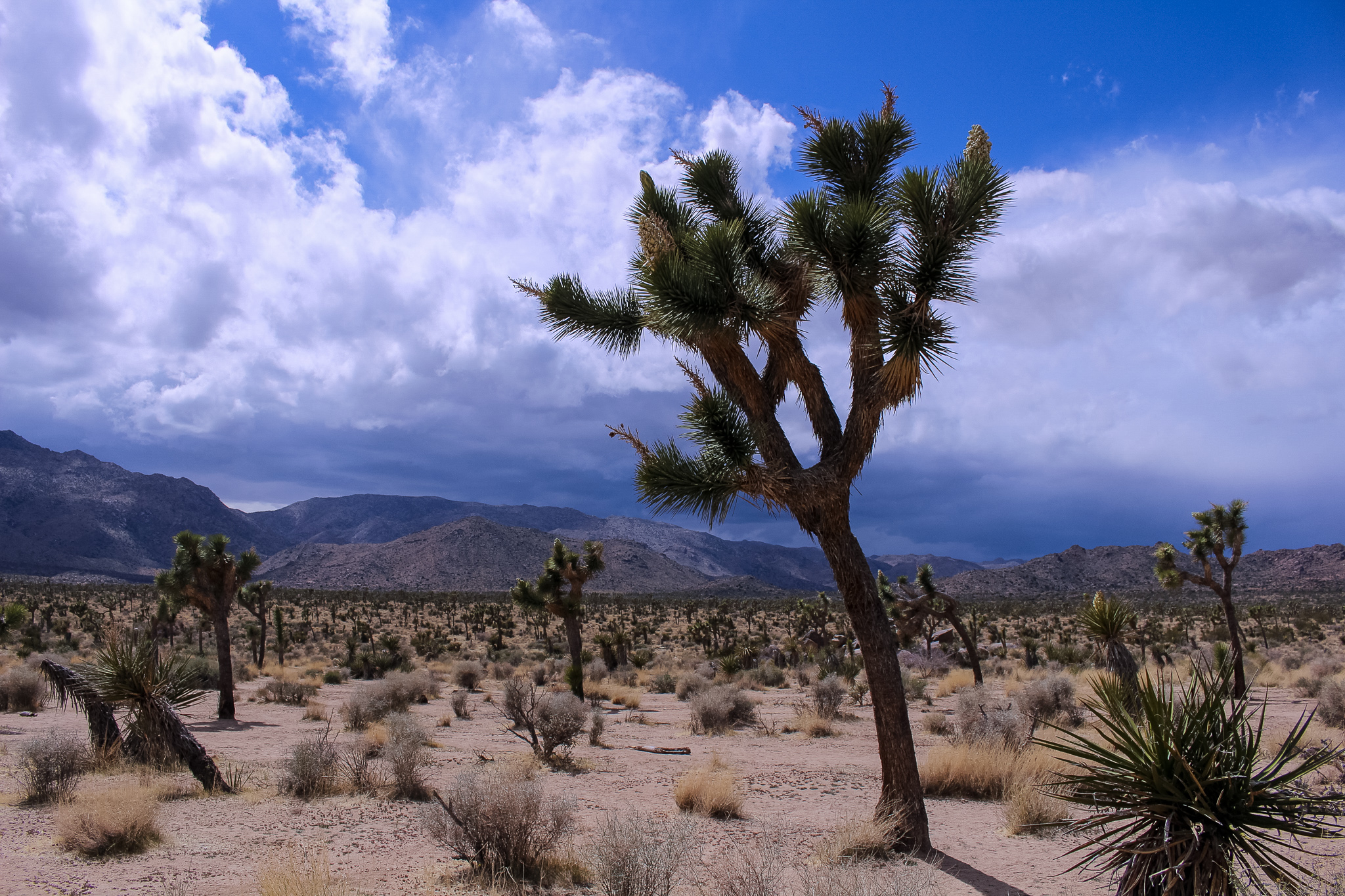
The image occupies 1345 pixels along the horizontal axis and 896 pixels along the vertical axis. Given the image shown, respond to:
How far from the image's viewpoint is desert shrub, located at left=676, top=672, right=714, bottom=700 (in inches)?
927

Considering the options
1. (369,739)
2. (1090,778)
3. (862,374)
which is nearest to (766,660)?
(369,739)

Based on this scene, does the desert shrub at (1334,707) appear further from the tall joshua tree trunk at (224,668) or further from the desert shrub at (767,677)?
the tall joshua tree trunk at (224,668)

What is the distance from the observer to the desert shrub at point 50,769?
30.3 ft

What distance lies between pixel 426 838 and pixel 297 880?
301cm

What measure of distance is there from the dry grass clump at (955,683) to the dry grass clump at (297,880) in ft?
65.2

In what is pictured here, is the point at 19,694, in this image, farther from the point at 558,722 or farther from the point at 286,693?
the point at 558,722

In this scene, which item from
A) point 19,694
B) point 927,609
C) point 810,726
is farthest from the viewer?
point 927,609

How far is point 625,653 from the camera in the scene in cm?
3284

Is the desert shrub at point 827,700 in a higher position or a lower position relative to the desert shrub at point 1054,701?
lower

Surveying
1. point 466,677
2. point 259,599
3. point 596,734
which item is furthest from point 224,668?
point 259,599

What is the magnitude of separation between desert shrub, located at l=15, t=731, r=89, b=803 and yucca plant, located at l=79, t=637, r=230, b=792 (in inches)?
26.2

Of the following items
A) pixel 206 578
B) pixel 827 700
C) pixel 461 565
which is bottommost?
pixel 461 565

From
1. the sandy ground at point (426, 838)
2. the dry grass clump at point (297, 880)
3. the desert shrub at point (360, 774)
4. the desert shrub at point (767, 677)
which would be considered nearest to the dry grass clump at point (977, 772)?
the sandy ground at point (426, 838)

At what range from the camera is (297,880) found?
17.8 feet
